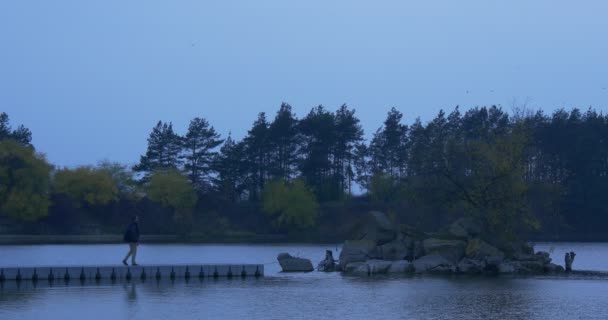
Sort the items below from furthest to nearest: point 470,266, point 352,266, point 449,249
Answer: point 449,249 < point 352,266 < point 470,266

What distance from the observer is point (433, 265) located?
152ft

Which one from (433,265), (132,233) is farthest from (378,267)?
(132,233)

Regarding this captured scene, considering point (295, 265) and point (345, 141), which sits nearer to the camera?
point (295, 265)

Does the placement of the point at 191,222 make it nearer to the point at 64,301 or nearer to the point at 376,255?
the point at 376,255

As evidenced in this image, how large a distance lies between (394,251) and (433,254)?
2.05m

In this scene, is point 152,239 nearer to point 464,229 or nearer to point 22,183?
point 22,183

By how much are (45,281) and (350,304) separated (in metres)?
13.7

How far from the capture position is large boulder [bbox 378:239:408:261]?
→ 158ft

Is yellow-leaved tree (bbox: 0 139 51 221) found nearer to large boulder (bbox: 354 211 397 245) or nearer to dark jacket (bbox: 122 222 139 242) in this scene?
large boulder (bbox: 354 211 397 245)

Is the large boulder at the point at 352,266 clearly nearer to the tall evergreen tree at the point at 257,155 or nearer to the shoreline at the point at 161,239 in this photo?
the shoreline at the point at 161,239

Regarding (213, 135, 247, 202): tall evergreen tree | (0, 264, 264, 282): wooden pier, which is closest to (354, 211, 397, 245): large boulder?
(0, 264, 264, 282): wooden pier

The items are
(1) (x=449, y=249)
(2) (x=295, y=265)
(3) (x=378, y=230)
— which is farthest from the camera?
(3) (x=378, y=230)

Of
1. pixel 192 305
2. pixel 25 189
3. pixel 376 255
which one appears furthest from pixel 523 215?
pixel 25 189

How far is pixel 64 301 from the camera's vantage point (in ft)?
104
